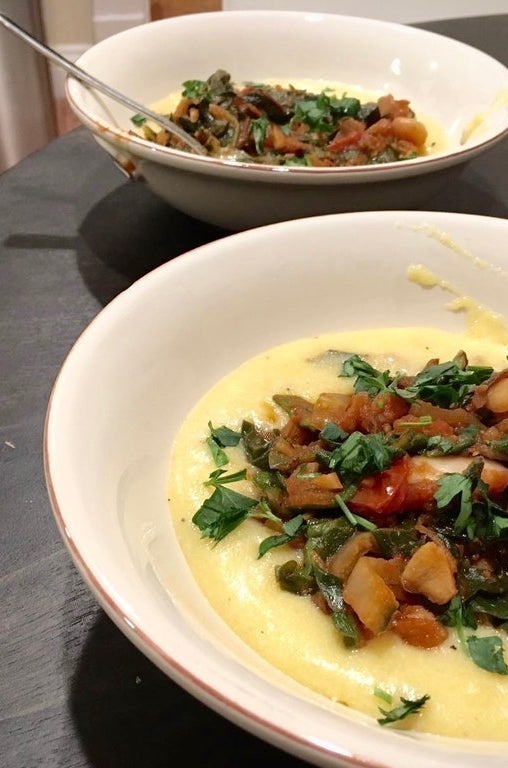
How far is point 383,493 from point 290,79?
1.88 m

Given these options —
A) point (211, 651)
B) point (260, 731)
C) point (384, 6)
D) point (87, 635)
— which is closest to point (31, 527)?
point (87, 635)

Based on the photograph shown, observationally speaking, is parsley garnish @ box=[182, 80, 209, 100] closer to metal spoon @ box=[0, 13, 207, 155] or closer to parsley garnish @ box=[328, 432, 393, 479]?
metal spoon @ box=[0, 13, 207, 155]

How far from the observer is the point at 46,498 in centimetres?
126

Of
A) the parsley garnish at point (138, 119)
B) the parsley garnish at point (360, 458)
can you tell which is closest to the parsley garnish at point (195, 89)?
the parsley garnish at point (138, 119)

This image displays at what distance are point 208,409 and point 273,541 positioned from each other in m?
0.29

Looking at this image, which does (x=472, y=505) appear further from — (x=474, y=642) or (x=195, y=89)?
(x=195, y=89)

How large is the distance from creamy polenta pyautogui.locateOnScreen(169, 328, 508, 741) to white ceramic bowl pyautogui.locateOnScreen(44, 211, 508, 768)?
0.02 metres

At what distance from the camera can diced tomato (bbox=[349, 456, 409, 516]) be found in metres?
1.01

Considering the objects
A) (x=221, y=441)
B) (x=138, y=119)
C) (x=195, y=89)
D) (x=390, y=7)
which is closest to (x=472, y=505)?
(x=221, y=441)

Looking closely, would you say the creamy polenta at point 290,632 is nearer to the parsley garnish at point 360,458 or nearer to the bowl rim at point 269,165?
the parsley garnish at point 360,458

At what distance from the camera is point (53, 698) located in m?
0.98

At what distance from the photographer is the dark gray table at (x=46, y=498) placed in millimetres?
931

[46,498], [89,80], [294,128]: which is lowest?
[46,498]

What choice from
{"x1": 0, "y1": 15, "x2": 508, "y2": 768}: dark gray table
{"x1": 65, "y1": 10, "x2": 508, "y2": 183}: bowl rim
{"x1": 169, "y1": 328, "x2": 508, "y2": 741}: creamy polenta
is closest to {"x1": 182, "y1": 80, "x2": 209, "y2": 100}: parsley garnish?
{"x1": 0, "y1": 15, "x2": 508, "y2": 768}: dark gray table
